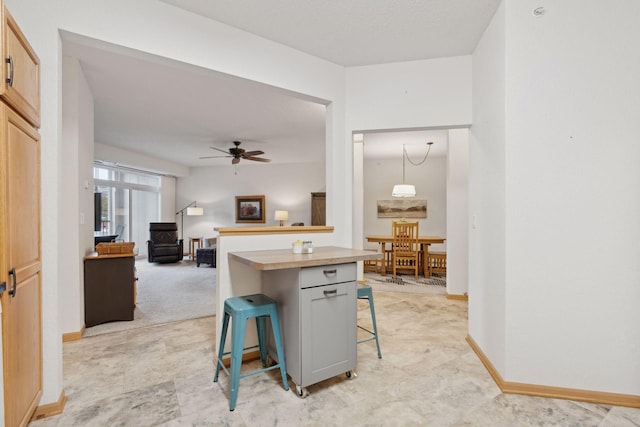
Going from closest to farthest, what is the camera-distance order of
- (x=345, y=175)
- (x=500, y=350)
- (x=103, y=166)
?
(x=500, y=350)
(x=345, y=175)
(x=103, y=166)

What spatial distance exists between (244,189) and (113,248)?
17.6 feet

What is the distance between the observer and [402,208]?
7406 millimetres

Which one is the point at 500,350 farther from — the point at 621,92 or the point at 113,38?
the point at 113,38

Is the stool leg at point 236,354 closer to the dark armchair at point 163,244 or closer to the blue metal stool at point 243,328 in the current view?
the blue metal stool at point 243,328

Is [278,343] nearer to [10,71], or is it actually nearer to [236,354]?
[236,354]

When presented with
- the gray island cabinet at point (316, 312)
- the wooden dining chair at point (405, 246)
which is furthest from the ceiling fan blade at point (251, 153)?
the gray island cabinet at point (316, 312)

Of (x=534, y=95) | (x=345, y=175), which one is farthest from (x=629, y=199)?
(x=345, y=175)

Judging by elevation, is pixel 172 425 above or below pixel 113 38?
below

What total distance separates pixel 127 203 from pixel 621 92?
28.0 ft

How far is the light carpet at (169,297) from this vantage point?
3.22m

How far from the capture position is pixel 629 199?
Answer: 1802 mm

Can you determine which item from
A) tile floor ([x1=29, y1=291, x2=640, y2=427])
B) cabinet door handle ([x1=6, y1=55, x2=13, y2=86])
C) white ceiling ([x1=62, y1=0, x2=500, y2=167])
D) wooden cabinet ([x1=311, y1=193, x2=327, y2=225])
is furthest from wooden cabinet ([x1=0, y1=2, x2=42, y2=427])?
wooden cabinet ([x1=311, y1=193, x2=327, y2=225])

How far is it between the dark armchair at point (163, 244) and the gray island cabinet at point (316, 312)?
225 inches

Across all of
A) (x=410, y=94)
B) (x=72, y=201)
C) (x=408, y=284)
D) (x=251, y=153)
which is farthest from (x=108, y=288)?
(x=408, y=284)
